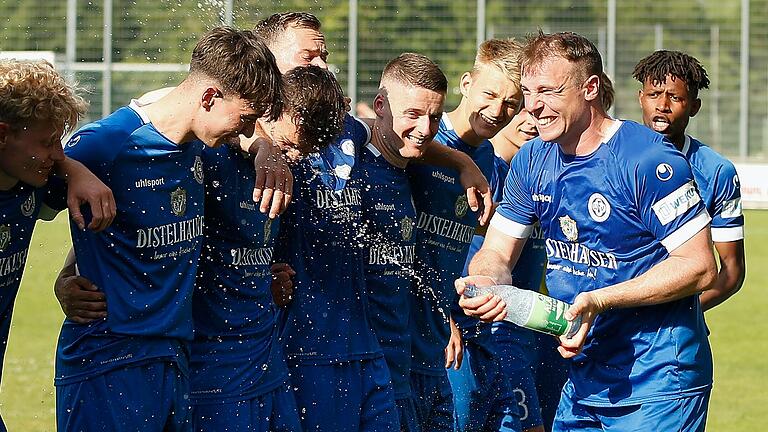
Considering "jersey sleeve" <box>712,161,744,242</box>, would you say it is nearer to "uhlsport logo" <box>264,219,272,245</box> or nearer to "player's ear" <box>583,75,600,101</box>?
"player's ear" <box>583,75,600,101</box>

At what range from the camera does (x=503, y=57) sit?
21.1ft

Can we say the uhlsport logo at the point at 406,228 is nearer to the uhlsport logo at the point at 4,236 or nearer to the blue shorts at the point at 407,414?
the blue shorts at the point at 407,414

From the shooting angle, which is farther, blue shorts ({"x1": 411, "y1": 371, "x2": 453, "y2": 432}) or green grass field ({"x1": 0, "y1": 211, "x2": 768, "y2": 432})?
green grass field ({"x1": 0, "y1": 211, "x2": 768, "y2": 432})

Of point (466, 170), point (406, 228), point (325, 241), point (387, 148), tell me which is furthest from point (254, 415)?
point (466, 170)

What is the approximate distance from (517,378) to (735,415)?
3.05 meters

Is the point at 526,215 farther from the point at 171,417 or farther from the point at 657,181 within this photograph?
the point at 171,417

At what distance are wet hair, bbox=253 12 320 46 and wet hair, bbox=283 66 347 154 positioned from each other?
3.36ft

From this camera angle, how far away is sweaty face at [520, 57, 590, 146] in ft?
16.6

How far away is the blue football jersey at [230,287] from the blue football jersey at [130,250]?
337 millimetres

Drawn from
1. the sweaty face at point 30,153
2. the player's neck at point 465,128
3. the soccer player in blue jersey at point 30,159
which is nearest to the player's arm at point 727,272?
the player's neck at point 465,128

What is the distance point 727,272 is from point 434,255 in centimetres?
165

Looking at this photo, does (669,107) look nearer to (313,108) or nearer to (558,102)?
(558,102)

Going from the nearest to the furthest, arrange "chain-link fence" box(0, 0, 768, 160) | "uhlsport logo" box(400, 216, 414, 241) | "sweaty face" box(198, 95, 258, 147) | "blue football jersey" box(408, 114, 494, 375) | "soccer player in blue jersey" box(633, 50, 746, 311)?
"sweaty face" box(198, 95, 258, 147)
"uhlsport logo" box(400, 216, 414, 241)
"blue football jersey" box(408, 114, 494, 375)
"soccer player in blue jersey" box(633, 50, 746, 311)
"chain-link fence" box(0, 0, 768, 160)

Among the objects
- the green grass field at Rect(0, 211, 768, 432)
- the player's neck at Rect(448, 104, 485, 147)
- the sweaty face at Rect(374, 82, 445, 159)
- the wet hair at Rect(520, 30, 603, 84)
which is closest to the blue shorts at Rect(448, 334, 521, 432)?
the player's neck at Rect(448, 104, 485, 147)
